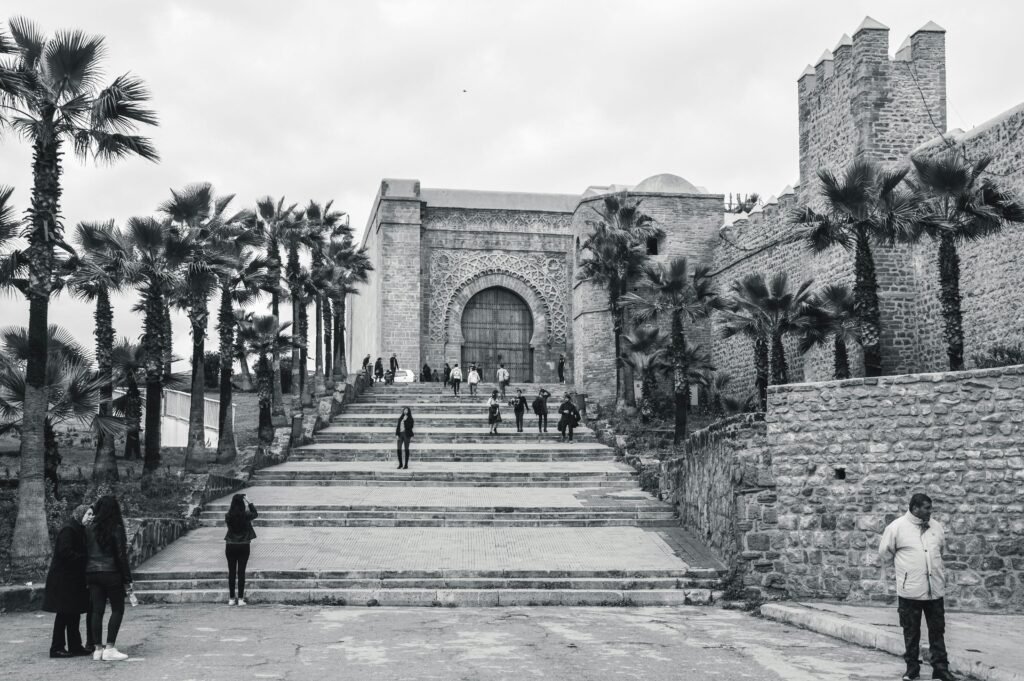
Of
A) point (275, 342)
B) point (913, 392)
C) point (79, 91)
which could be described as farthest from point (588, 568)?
point (275, 342)

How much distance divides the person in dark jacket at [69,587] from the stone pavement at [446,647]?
20 centimetres

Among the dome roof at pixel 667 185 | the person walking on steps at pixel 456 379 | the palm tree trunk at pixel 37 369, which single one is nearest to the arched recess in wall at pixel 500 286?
the dome roof at pixel 667 185

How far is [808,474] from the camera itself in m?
11.2

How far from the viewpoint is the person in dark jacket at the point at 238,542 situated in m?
11.0

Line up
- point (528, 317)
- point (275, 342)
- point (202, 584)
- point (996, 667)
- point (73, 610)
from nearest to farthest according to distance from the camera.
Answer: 1. point (996, 667)
2. point (73, 610)
3. point (202, 584)
4. point (275, 342)
5. point (528, 317)

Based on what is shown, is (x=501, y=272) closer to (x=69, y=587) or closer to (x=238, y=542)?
(x=238, y=542)

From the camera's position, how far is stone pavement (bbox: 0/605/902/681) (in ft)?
24.5

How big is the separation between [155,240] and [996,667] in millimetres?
15984

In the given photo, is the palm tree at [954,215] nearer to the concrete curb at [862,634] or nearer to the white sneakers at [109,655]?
the concrete curb at [862,634]

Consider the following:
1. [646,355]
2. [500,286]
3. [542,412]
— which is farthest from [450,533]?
[500,286]

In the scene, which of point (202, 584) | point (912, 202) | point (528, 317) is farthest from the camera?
point (528, 317)

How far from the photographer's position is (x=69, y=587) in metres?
8.08

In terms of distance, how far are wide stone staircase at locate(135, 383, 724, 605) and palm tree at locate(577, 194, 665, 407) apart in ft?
21.7

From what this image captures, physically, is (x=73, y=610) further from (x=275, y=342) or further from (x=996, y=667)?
(x=275, y=342)
